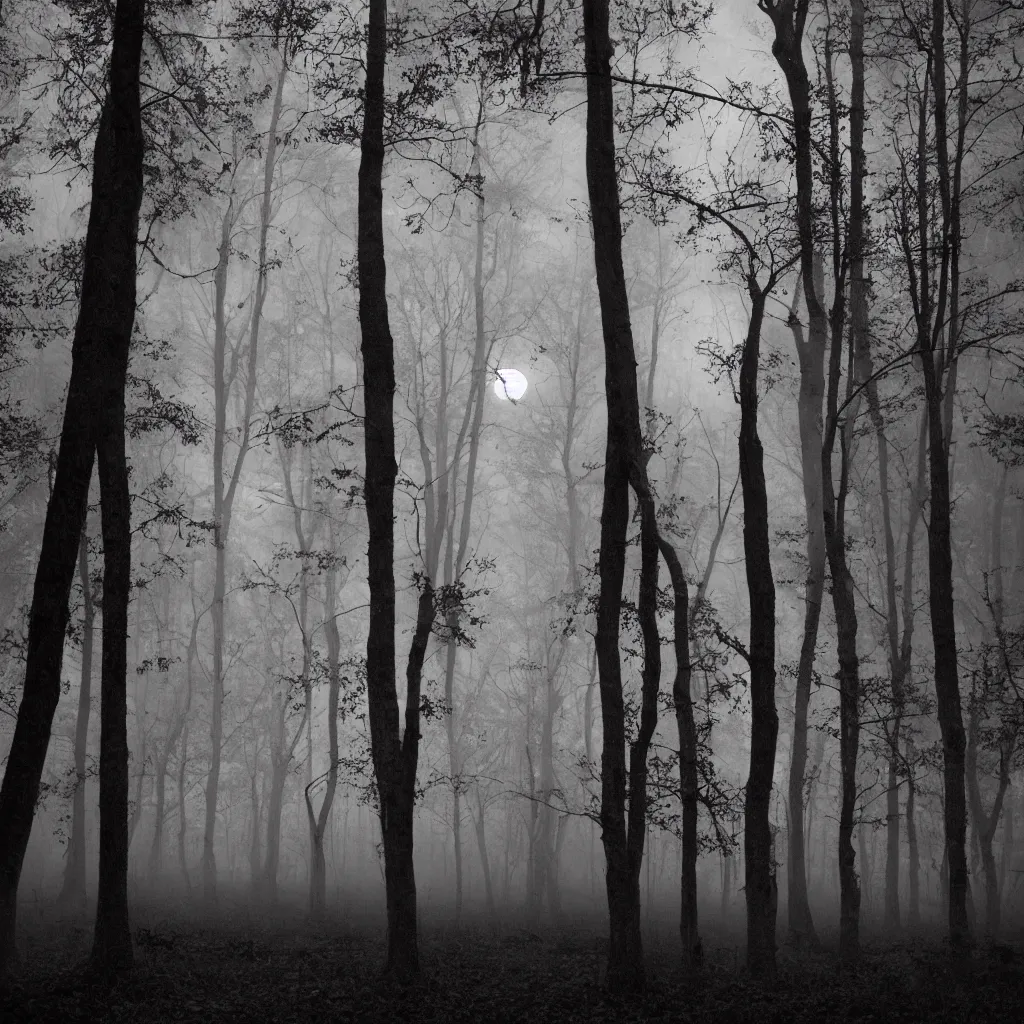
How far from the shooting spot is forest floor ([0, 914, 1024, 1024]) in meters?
6.64

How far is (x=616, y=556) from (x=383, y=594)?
7.36 ft

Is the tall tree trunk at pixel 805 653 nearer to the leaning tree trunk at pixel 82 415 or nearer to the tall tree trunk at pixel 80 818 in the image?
the leaning tree trunk at pixel 82 415

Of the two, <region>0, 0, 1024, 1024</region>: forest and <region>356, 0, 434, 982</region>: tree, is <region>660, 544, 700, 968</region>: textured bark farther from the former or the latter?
<region>356, 0, 434, 982</region>: tree

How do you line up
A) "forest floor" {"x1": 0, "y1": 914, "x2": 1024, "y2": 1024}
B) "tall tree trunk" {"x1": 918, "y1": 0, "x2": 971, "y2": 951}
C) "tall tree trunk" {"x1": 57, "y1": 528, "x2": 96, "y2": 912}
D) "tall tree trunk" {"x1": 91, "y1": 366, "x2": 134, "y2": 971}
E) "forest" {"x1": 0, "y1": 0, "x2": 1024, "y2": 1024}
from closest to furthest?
"forest floor" {"x1": 0, "y1": 914, "x2": 1024, "y2": 1024} → "tall tree trunk" {"x1": 91, "y1": 366, "x2": 134, "y2": 971} → "forest" {"x1": 0, "y1": 0, "x2": 1024, "y2": 1024} → "tall tree trunk" {"x1": 918, "y1": 0, "x2": 971, "y2": 951} → "tall tree trunk" {"x1": 57, "y1": 528, "x2": 96, "y2": 912}

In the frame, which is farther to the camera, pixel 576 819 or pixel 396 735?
pixel 576 819

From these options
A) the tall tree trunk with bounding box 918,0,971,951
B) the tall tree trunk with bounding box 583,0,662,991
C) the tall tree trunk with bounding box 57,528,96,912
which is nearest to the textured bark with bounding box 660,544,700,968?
the tall tree trunk with bounding box 583,0,662,991

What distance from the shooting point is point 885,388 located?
22078 millimetres

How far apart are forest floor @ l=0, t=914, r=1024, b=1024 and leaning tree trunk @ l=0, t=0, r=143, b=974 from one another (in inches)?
44.1

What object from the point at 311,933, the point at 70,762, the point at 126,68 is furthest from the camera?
the point at 70,762

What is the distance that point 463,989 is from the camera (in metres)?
7.95

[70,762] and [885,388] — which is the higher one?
[885,388]

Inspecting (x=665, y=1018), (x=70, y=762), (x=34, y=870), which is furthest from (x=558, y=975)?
(x=70, y=762)

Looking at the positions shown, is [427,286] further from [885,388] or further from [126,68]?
[126,68]

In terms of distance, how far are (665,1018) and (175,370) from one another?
69.6ft
